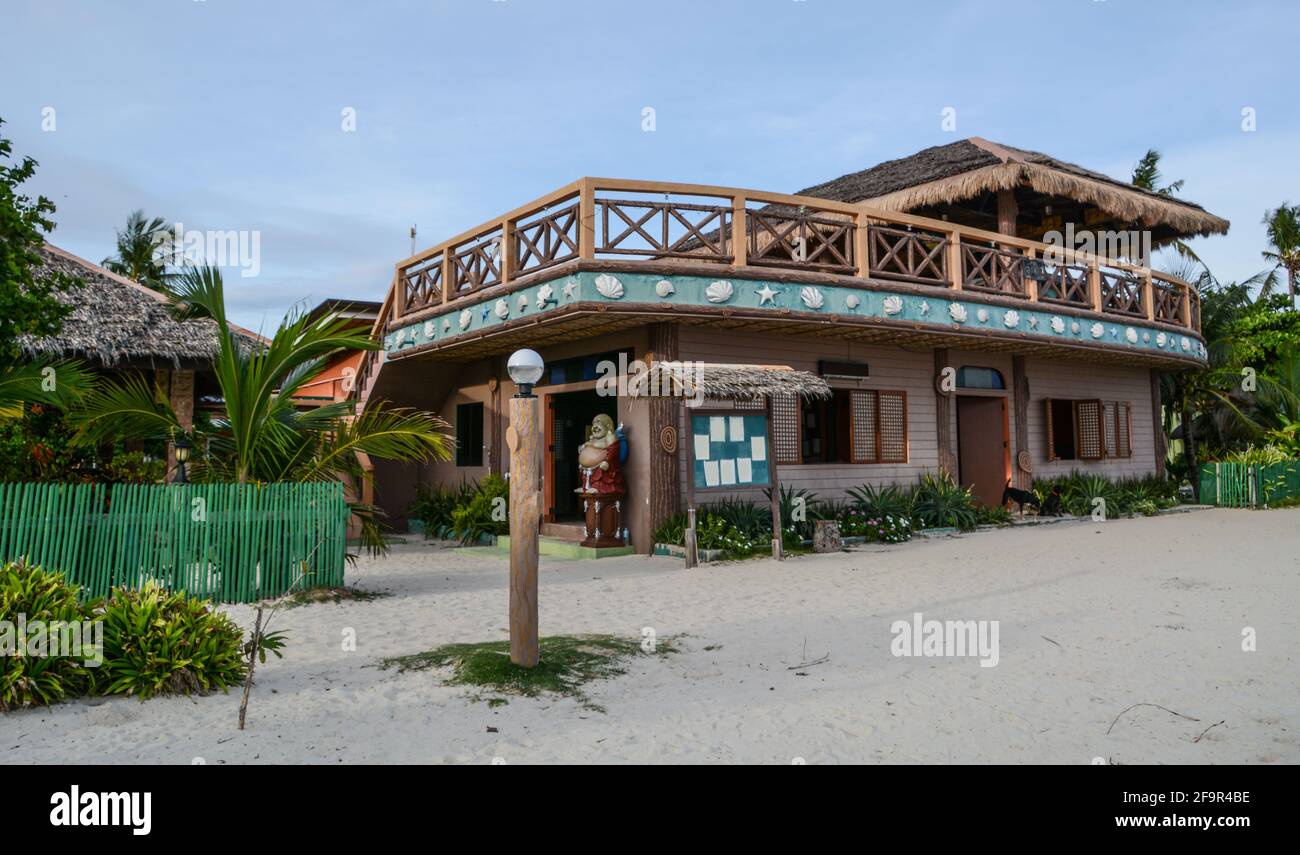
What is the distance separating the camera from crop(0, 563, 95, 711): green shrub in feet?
15.5

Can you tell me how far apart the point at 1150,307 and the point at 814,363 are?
8.04 m

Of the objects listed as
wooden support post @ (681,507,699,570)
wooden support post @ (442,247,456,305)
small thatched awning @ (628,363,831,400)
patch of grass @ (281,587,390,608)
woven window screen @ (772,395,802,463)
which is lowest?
patch of grass @ (281,587,390,608)

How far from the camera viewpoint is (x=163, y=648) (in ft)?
16.8

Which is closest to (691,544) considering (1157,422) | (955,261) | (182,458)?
(182,458)

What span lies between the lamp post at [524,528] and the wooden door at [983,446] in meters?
11.7

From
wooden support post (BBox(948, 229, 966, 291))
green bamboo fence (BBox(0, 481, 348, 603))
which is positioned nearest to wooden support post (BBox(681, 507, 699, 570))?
green bamboo fence (BBox(0, 481, 348, 603))

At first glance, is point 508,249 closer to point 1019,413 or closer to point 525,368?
point 525,368

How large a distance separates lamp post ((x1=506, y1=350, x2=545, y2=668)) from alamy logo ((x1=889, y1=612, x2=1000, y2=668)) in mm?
2607

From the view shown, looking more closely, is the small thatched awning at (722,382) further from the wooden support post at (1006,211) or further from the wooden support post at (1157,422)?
the wooden support post at (1157,422)

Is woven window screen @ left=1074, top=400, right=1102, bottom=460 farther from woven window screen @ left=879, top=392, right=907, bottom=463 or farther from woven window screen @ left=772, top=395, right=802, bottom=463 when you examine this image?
woven window screen @ left=772, top=395, right=802, bottom=463

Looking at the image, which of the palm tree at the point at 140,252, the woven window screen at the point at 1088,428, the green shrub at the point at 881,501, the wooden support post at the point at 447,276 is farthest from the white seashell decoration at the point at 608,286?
the palm tree at the point at 140,252

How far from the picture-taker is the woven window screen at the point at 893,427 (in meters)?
13.9

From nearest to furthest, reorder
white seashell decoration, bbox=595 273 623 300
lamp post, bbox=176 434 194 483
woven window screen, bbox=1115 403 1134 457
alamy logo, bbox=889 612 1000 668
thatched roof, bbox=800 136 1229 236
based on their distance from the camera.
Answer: alamy logo, bbox=889 612 1000 668, lamp post, bbox=176 434 194 483, white seashell decoration, bbox=595 273 623 300, thatched roof, bbox=800 136 1229 236, woven window screen, bbox=1115 403 1134 457
